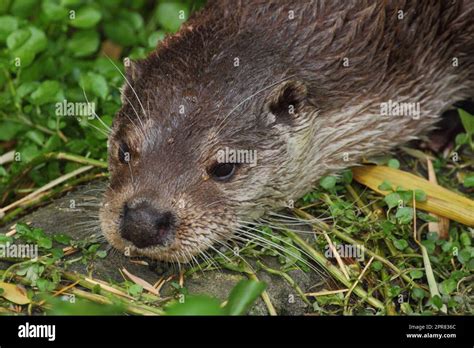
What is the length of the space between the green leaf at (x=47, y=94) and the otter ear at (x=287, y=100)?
1346 mm

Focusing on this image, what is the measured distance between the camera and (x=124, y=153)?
3.81 metres

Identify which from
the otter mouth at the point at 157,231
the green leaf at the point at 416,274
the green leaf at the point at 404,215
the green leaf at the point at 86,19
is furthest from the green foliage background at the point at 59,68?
the green leaf at the point at 416,274

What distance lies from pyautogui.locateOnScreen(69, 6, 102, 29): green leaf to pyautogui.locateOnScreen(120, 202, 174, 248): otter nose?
175 centimetres

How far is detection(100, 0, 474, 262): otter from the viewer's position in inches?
143

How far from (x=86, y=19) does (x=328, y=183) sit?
68.9 inches

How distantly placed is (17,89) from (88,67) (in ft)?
1.84

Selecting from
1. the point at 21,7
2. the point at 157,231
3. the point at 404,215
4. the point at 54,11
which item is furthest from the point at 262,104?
the point at 21,7

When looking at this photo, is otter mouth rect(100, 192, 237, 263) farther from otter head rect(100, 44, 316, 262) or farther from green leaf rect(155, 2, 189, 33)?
green leaf rect(155, 2, 189, 33)

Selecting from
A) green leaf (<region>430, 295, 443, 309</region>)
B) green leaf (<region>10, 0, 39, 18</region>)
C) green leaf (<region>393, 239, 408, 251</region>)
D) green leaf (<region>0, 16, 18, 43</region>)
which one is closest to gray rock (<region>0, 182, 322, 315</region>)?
green leaf (<region>393, 239, 408, 251</region>)

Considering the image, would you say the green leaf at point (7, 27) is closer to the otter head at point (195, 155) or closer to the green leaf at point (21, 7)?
the green leaf at point (21, 7)

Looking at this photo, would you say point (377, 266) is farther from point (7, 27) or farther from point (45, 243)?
point (7, 27)

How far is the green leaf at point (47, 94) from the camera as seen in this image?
15.2ft
